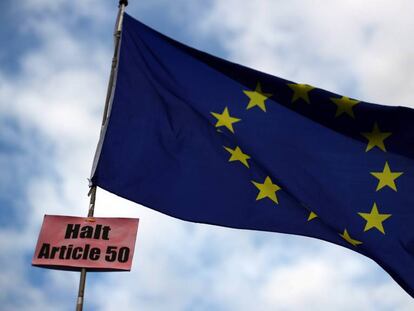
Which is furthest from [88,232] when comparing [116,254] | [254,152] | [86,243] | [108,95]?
[254,152]

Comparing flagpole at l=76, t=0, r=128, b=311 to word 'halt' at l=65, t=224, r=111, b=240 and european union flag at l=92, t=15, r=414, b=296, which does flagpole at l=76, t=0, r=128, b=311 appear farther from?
word 'halt' at l=65, t=224, r=111, b=240

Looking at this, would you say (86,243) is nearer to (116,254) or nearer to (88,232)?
(88,232)

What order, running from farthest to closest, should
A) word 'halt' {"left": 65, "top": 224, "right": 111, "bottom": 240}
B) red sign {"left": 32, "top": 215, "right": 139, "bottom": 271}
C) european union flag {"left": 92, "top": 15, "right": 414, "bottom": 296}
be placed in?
european union flag {"left": 92, "top": 15, "right": 414, "bottom": 296}
word 'halt' {"left": 65, "top": 224, "right": 111, "bottom": 240}
red sign {"left": 32, "top": 215, "right": 139, "bottom": 271}

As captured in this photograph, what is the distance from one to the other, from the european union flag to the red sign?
37.5 inches

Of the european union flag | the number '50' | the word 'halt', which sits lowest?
the number '50'

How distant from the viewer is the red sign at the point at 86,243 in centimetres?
1004

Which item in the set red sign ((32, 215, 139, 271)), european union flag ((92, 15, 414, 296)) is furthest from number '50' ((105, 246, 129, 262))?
european union flag ((92, 15, 414, 296))

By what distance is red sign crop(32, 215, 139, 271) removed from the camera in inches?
395

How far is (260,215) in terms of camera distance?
37.3 feet

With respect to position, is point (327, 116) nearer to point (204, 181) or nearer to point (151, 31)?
point (204, 181)

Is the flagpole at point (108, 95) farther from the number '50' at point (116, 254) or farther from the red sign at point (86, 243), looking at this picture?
the number '50' at point (116, 254)

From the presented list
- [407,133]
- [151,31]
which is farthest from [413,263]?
[151,31]

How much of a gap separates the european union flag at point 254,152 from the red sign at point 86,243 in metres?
0.95

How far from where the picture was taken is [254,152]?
11.9 meters
